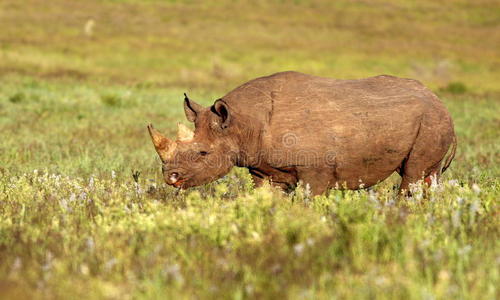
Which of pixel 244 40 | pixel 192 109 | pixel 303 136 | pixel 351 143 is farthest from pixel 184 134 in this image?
pixel 244 40

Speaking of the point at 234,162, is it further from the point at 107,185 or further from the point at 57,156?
the point at 57,156

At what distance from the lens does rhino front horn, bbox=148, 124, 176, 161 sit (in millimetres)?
6438

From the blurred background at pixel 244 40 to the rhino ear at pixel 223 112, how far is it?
20290 mm

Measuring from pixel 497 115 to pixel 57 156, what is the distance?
12.7 metres

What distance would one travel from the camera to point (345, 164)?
267 inches

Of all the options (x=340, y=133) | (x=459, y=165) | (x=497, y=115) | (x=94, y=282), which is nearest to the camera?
(x=94, y=282)

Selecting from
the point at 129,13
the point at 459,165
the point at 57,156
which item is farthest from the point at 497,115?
the point at 129,13

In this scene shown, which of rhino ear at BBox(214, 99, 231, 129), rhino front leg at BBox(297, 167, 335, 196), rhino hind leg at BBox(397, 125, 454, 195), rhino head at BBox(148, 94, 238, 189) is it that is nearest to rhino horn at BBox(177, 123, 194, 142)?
rhino head at BBox(148, 94, 238, 189)

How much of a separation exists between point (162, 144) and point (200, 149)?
1.31 ft

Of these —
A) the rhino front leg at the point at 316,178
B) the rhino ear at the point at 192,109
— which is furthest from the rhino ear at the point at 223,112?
the rhino front leg at the point at 316,178

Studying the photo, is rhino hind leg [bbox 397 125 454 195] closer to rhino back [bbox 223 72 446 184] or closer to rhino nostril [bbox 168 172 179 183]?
rhino back [bbox 223 72 446 184]

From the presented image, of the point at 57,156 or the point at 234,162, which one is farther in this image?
the point at 57,156

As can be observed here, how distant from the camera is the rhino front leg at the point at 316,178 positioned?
666cm

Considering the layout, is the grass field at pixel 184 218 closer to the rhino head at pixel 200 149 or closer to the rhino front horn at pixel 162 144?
the rhino head at pixel 200 149
